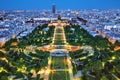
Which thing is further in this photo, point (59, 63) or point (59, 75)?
point (59, 63)

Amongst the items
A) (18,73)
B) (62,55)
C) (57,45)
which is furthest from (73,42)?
(18,73)

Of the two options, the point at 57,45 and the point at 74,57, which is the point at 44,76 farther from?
the point at 57,45

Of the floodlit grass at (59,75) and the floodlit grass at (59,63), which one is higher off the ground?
the floodlit grass at (59,63)

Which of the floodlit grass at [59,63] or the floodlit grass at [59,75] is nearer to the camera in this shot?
the floodlit grass at [59,75]

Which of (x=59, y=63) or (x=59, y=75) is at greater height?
(x=59, y=63)

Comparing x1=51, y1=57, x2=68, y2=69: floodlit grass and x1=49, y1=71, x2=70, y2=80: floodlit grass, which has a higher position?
x1=51, y1=57, x2=68, y2=69: floodlit grass
